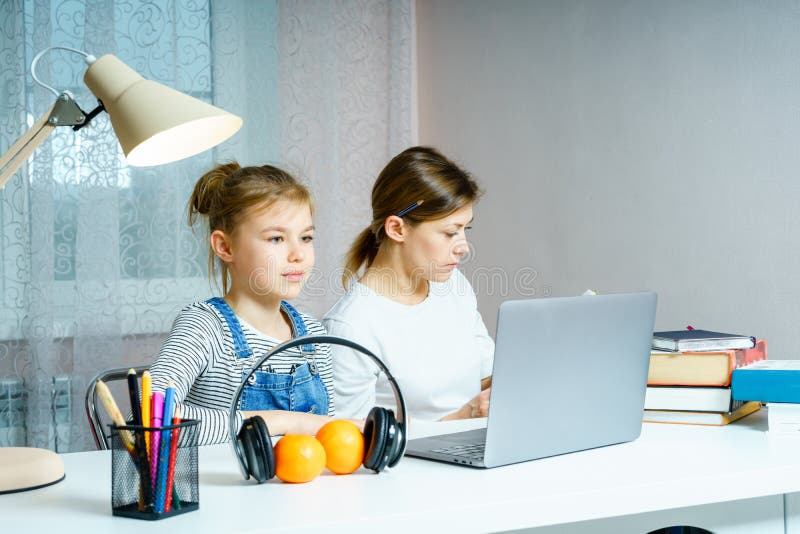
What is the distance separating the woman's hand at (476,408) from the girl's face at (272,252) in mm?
395

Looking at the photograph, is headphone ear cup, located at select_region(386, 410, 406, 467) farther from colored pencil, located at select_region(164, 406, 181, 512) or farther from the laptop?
colored pencil, located at select_region(164, 406, 181, 512)

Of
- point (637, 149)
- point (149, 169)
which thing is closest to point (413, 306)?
point (637, 149)

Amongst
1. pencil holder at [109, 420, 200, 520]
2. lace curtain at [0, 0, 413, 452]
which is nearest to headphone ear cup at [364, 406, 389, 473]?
pencil holder at [109, 420, 200, 520]

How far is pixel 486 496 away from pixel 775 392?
61 centimetres

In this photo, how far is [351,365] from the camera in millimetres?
1724

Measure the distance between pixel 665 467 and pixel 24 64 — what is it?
223 centimetres

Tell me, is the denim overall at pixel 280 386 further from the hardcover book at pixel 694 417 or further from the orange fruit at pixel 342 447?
the hardcover book at pixel 694 417

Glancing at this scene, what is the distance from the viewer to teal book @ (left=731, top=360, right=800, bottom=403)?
1.31 metres

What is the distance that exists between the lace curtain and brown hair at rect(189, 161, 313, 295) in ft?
3.54

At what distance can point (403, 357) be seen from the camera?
5.93 feet

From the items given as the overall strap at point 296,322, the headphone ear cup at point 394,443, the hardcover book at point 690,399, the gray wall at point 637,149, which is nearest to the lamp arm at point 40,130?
the headphone ear cup at point 394,443

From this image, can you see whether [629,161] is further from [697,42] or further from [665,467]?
[665,467]

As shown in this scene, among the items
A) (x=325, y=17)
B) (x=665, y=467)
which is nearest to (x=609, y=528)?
(x=665, y=467)

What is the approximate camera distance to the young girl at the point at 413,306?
1.77 metres
